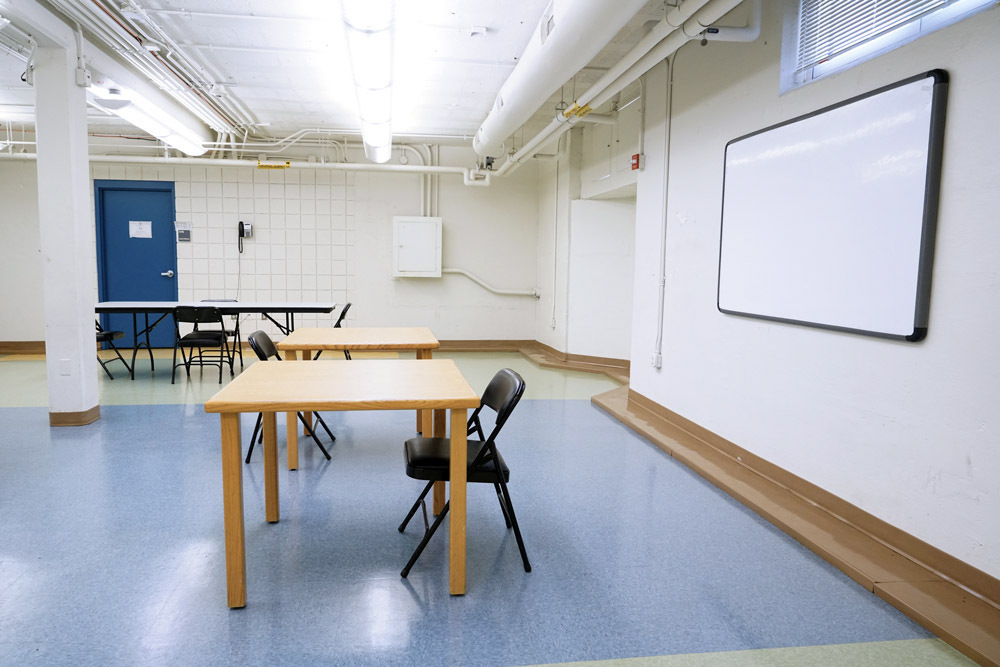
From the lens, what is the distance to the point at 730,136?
3855 millimetres

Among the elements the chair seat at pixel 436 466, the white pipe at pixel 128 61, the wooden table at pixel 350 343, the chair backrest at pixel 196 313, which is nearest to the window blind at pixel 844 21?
the chair seat at pixel 436 466

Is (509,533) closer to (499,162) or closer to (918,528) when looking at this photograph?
(918,528)

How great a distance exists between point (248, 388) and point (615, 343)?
5.57 metres

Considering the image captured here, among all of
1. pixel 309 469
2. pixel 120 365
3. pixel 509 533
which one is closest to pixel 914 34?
pixel 509 533

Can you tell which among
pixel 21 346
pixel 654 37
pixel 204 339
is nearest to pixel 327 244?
pixel 204 339

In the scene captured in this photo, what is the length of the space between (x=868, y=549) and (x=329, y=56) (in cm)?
530

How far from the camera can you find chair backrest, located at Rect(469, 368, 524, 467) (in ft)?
7.89

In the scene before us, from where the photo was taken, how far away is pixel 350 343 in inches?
156

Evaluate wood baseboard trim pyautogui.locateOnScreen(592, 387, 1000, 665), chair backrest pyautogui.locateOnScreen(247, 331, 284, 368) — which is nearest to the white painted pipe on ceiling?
→ chair backrest pyautogui.locateOnScreen(247, 331, 284, 368)

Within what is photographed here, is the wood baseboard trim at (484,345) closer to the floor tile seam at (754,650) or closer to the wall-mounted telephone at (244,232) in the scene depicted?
the wall-mounted telephone at (244,232)

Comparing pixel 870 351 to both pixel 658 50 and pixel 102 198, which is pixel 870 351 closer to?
pixel 658 50

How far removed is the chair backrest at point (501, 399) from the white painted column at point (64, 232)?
3625 mm

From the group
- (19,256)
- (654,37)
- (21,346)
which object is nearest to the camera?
(654,37)

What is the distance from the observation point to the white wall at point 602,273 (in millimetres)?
7273
